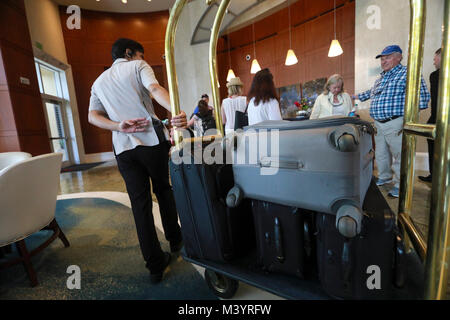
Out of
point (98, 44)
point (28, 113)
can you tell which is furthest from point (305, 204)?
point (98, 44)

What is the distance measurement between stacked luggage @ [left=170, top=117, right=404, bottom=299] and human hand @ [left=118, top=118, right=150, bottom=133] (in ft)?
1.54

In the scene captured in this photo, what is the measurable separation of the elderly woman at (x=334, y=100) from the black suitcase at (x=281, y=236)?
289 centimetres

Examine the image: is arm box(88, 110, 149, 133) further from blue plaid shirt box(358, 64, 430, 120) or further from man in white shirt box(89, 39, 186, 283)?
blue plaid shirt box(358, 64, 430, 120)

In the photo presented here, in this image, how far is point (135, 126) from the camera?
1262 mm

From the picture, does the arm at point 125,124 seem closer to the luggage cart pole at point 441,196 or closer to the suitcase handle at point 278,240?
the suitcase handle at point 278,240

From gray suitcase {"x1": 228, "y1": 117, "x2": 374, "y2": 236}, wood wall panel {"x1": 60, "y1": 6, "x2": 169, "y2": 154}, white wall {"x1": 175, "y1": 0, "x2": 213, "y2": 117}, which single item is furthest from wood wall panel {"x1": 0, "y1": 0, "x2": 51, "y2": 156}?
gray suitcase {"x1": 228, "y1": 117, "x2": 374, "y2": 236}

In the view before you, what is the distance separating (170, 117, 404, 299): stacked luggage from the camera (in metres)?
0.64

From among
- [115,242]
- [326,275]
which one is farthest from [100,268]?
[326,275]

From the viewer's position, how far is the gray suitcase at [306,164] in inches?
24.8

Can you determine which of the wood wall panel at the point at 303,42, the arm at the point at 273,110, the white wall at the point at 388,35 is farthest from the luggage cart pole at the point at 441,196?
the wood wall panel at the point at 303,42

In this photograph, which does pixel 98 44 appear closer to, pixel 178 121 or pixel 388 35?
pixel 388 35

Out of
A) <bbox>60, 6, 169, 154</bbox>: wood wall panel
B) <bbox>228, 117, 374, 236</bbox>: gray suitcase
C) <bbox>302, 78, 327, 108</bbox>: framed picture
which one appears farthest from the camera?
<bbox>60, 6, 169, 154</bbox>: wood wall panel

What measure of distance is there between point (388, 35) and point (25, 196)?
5727mm
